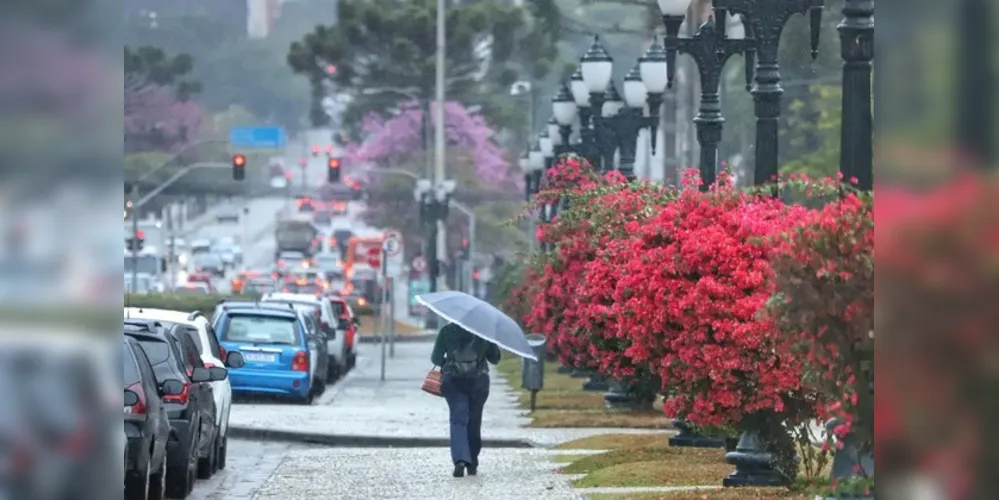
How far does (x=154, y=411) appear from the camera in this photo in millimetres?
15336

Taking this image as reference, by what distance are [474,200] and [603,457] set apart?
8034 cm

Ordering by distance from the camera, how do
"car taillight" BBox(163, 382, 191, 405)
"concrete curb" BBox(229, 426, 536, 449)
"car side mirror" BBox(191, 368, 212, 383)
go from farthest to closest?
"concrete curb" BBox(229, 426, 536, 449) < "car side mirror" BBox(191, 368, 212, 383) < "car taillight" BBox(163, 382, 191, 405)

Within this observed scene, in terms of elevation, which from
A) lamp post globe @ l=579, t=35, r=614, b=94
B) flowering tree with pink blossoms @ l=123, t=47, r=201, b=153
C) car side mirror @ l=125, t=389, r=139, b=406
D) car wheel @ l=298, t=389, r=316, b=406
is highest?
flowering tree with pink blossoms @ l=123, t=47, r=201, b=153

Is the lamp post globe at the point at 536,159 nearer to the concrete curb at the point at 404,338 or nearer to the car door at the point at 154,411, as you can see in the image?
the concrete curb at the point at 404,338

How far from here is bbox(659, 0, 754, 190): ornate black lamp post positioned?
850 inches

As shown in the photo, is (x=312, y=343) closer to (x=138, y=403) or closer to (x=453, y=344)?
(x=453, y=344)

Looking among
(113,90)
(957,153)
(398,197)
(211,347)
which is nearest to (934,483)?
(957,153)

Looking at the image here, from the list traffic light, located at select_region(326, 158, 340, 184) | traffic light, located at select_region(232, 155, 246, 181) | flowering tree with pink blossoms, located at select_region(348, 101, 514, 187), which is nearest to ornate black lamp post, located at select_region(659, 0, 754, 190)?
traffic light, located at select_region(232, 155, 246, 181)

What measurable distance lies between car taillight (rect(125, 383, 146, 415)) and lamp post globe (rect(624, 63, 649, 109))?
50.8 ft

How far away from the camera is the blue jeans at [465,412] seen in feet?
64.4

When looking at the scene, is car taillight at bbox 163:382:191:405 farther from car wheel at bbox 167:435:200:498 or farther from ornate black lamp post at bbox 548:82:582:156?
ornate black lamp post at bbox 548:82:582:156

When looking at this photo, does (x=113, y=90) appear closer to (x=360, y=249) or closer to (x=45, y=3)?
(x=45, y=3)

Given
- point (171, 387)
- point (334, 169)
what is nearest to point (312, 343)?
point (171, 387)

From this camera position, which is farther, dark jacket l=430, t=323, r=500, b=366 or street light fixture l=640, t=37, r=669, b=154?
street light fixture l=640, t=37, r=669, b=154
